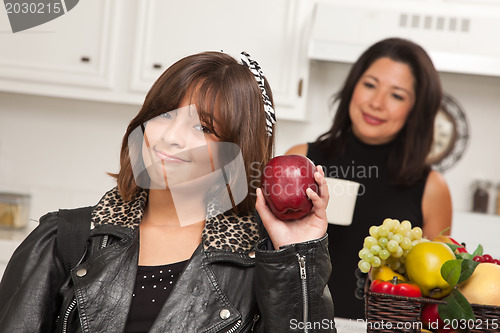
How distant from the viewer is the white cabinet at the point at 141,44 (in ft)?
8.03

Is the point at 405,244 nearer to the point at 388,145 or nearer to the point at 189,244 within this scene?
the point at 189,244

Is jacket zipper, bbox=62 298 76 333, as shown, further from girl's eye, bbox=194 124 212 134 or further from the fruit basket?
the fruit basket

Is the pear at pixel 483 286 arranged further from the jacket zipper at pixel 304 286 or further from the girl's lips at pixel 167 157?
the girl's lips at pixel 167 157

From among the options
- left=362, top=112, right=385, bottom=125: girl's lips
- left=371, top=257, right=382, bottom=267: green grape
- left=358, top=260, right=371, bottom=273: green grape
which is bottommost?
left=358, top=260, right=371, bottom=273: green grape

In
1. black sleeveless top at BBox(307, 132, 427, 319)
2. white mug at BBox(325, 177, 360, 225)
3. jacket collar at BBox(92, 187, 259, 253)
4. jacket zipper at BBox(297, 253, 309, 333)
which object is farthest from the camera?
black sleeveless top at BBox(307, 132, 427, 319)

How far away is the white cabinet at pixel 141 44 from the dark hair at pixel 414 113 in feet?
1.93

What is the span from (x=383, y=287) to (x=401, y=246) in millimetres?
123

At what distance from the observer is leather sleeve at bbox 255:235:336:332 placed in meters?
0.89

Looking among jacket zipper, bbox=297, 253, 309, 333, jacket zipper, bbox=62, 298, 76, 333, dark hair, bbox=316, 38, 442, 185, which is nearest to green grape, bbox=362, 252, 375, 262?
jacket zipper, bbox=297, 253, 309, 333

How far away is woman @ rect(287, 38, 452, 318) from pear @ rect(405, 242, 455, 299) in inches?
36.9

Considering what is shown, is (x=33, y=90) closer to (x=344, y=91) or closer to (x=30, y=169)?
(x=30, y=169)

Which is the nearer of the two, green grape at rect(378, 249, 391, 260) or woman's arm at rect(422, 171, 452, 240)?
green grape at rect(378, 249, 391, 260)

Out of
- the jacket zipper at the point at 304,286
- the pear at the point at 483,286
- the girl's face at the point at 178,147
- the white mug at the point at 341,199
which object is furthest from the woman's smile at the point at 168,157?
the white mug at the point at 341,199

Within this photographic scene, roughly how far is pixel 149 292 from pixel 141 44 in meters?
1.70
